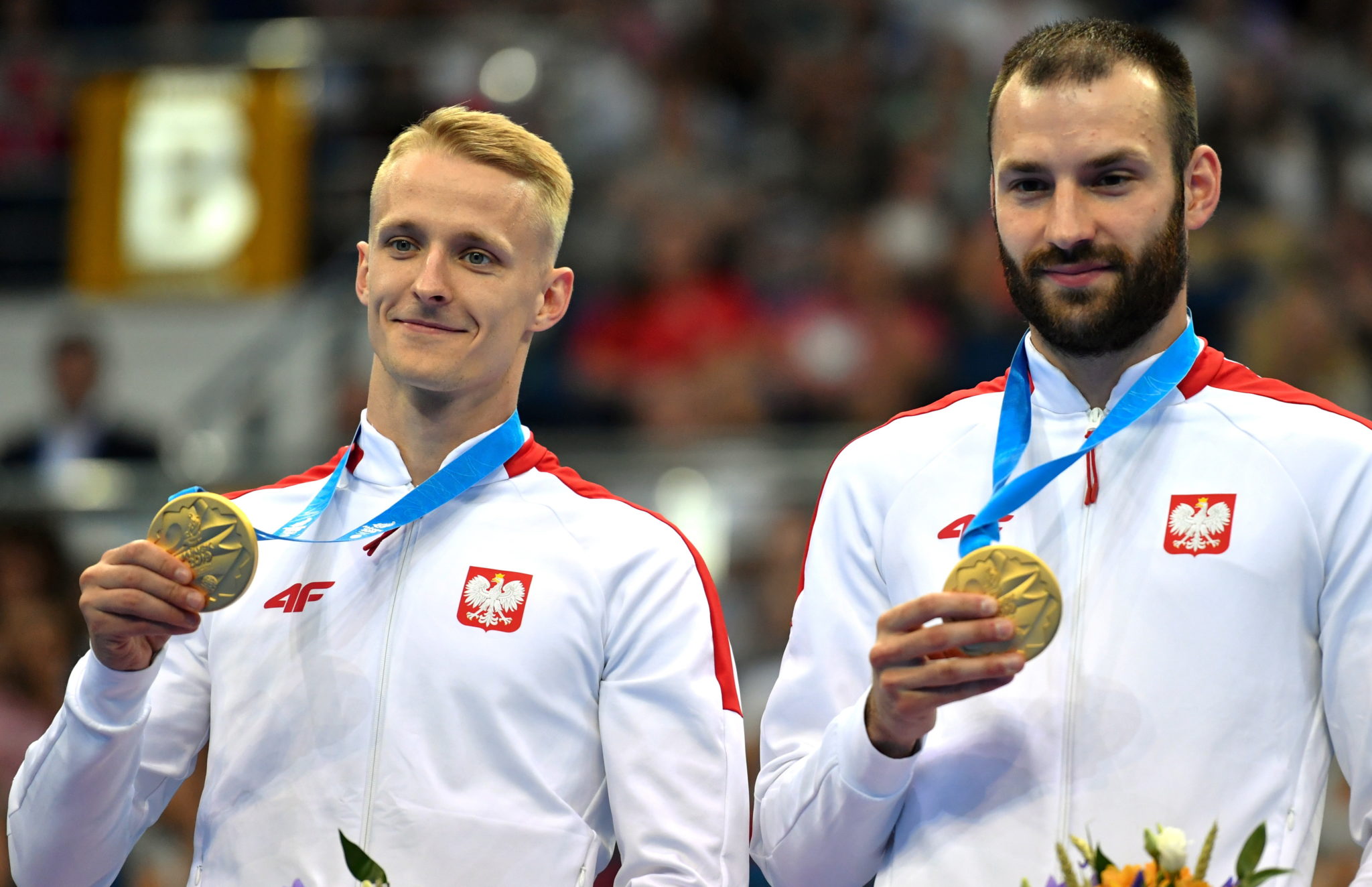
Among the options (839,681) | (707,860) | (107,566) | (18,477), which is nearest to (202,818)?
(107,566)

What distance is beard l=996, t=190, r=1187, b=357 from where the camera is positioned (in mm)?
2654

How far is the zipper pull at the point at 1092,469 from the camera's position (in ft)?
8.79

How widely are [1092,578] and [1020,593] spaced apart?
0.89 feet

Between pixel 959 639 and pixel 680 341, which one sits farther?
pixel 680 341

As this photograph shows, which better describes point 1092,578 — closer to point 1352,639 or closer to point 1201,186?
point 1352,639

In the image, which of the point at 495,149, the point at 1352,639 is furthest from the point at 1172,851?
the point at 495,149

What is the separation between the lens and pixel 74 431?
24.6 ft

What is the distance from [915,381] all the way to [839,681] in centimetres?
→ 395

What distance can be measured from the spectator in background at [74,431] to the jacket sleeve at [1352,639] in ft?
19.6

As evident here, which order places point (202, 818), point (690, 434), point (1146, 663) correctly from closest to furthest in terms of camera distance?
point (1146, 663)
point (202, 818)
point (690, 434)

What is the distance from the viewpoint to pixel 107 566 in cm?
269

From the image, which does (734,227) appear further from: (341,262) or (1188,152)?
(1188,152)

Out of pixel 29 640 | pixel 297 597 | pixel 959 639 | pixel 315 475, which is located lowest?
pixel 29 640

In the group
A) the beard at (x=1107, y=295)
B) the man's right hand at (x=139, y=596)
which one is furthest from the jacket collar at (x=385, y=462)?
the beard at (x=1107, y=295)
